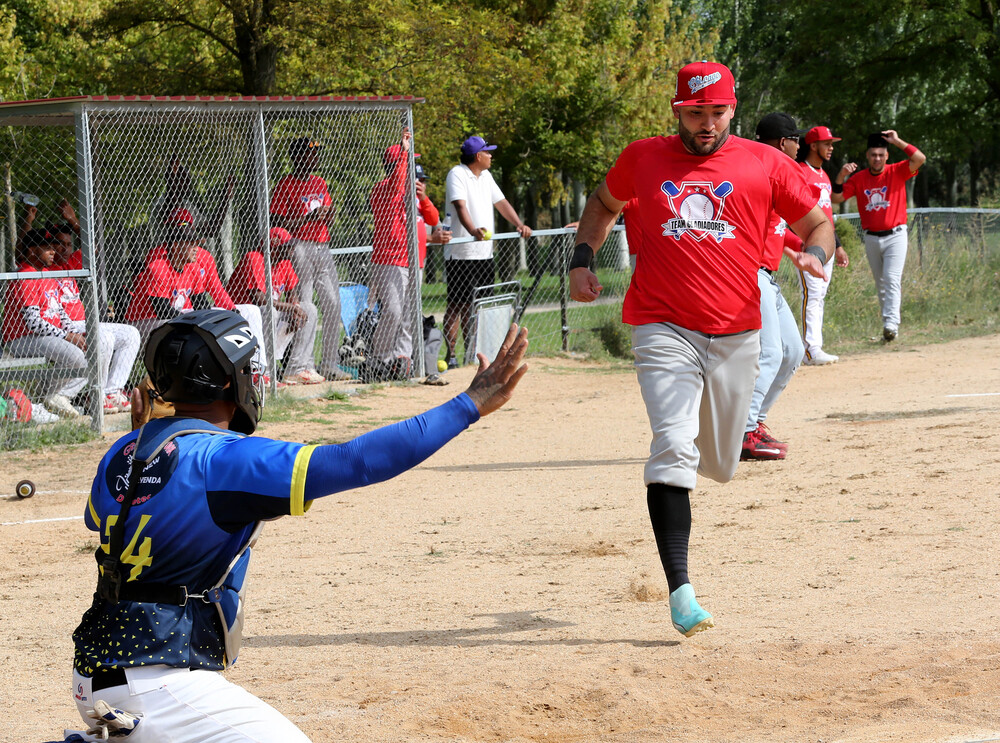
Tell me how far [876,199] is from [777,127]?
22.8 ft

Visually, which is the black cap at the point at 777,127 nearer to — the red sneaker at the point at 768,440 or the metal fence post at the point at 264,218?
the red sneaker at the point at 768,440

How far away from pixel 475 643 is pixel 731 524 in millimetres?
2288

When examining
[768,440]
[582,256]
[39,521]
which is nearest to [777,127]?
[768,440]

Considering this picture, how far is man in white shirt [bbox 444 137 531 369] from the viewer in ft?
44.0

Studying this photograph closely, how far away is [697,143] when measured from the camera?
204 inches

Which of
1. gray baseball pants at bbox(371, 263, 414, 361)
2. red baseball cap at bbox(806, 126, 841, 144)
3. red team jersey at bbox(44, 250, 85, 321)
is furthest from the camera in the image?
gray baseball pants at bbox(371, 263, 414, 361)

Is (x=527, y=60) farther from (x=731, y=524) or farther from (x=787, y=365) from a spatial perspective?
(x=731, y=524)

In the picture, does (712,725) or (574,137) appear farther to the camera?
(574,137)

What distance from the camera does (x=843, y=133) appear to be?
35844 millimetres

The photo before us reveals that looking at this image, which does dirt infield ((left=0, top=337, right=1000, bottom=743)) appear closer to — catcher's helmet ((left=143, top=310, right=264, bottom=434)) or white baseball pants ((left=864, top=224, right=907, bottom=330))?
catcher's helmet ((left=143, top=310, right=264, bottom=434))

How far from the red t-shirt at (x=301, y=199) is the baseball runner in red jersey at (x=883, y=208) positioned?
20.0ft

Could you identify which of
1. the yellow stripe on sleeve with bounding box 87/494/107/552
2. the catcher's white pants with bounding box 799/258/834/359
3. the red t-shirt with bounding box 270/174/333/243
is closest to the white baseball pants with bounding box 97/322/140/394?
the red t-shirt with bounding box 270/174/333/243

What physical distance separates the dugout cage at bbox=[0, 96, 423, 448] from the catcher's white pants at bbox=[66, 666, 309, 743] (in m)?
7.64

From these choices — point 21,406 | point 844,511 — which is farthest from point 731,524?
point 21,406
